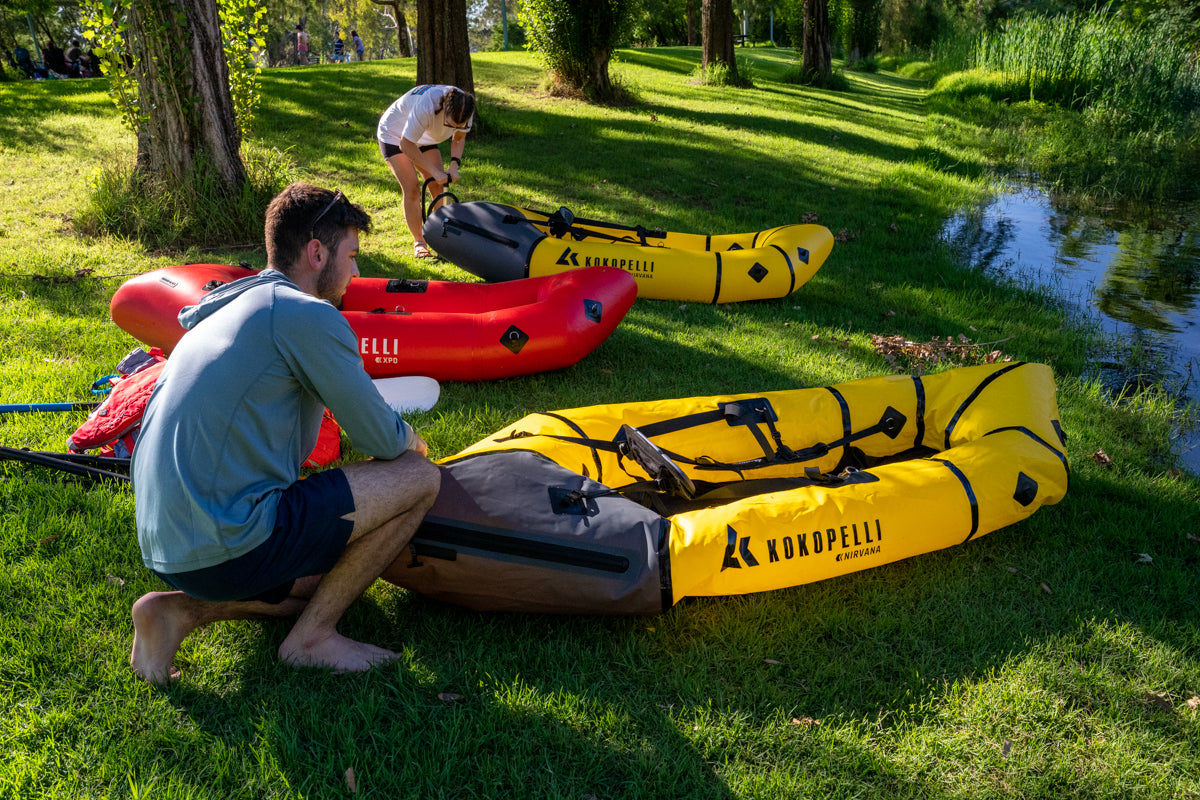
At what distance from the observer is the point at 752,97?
53.7 feet

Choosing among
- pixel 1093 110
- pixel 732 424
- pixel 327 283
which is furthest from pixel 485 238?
pixel 1093 110

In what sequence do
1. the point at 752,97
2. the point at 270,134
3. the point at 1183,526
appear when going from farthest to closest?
1. the point at 752,97
2. the point at 270,134
3. the point at 1183,526

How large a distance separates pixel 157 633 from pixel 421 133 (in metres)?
5.03

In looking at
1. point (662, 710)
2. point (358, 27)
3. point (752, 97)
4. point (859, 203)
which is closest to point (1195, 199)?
point (859, 203)

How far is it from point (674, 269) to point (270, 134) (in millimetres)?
6765

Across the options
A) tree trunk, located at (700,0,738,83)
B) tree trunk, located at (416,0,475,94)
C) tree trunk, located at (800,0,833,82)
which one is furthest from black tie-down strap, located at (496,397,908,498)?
tree trunk, located at (800,0,833,82)

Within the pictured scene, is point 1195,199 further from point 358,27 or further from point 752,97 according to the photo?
point 358,27

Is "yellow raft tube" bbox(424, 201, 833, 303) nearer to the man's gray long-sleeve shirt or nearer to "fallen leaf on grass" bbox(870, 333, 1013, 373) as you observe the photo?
"fallen leaf on grass" bbox(870, 333, 1013, 373)

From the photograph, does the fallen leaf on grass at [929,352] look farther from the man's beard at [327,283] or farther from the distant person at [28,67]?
the distant person at [28,67]

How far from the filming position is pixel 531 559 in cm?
284

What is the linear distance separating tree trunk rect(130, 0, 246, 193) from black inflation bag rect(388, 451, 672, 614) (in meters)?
5.64

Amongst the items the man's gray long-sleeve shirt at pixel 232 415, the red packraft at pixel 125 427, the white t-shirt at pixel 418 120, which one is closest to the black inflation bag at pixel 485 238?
the white t-shirt at pixel 418 120

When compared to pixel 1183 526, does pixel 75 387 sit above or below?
above

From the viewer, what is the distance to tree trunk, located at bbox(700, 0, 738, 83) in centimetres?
1695
